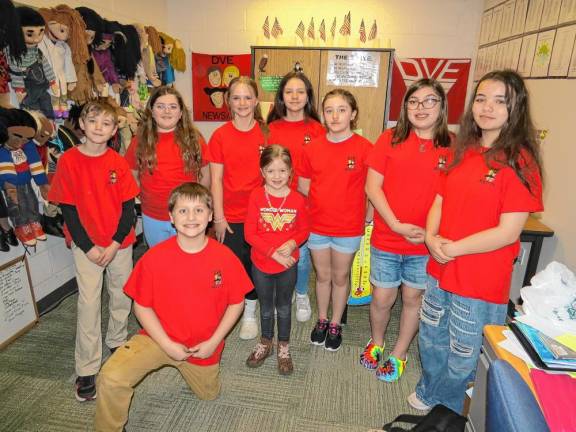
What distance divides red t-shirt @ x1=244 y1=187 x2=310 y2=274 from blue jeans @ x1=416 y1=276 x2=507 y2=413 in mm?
668

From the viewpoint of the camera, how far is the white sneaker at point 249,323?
2396mm

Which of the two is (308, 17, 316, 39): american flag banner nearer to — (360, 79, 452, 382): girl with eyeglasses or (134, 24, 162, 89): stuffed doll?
(134, 24, 162, 89): stuffed doll

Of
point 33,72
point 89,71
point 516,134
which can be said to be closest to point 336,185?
point 516,134

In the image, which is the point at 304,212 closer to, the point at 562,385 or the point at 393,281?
the point at 393,281

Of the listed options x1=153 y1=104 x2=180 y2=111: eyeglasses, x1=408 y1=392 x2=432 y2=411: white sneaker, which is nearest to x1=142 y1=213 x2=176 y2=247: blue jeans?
x1=153 y1=104 x2=180 y2=111: eyeglasses

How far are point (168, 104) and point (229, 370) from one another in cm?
142

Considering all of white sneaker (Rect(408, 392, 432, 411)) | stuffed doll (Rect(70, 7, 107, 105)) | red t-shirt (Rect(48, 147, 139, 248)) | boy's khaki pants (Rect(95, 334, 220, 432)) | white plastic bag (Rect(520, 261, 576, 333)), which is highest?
stuffed doll (Rect(70, 7, 107, 105))

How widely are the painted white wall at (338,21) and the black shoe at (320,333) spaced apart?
9.23 ft

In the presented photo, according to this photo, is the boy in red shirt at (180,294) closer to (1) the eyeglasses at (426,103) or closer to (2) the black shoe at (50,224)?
(1) the eyeglasses at (426,103)

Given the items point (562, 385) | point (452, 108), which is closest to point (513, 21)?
point (452, 108)

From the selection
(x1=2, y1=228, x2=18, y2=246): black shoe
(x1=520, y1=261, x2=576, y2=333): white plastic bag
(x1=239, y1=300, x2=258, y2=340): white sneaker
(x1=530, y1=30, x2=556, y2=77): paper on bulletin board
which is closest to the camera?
(x1=520, y1=261, x2=576, y2=333): white plastic bag

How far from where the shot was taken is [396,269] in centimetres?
193

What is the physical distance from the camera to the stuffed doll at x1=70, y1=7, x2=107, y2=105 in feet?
8.32

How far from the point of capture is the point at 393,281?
1.94m
